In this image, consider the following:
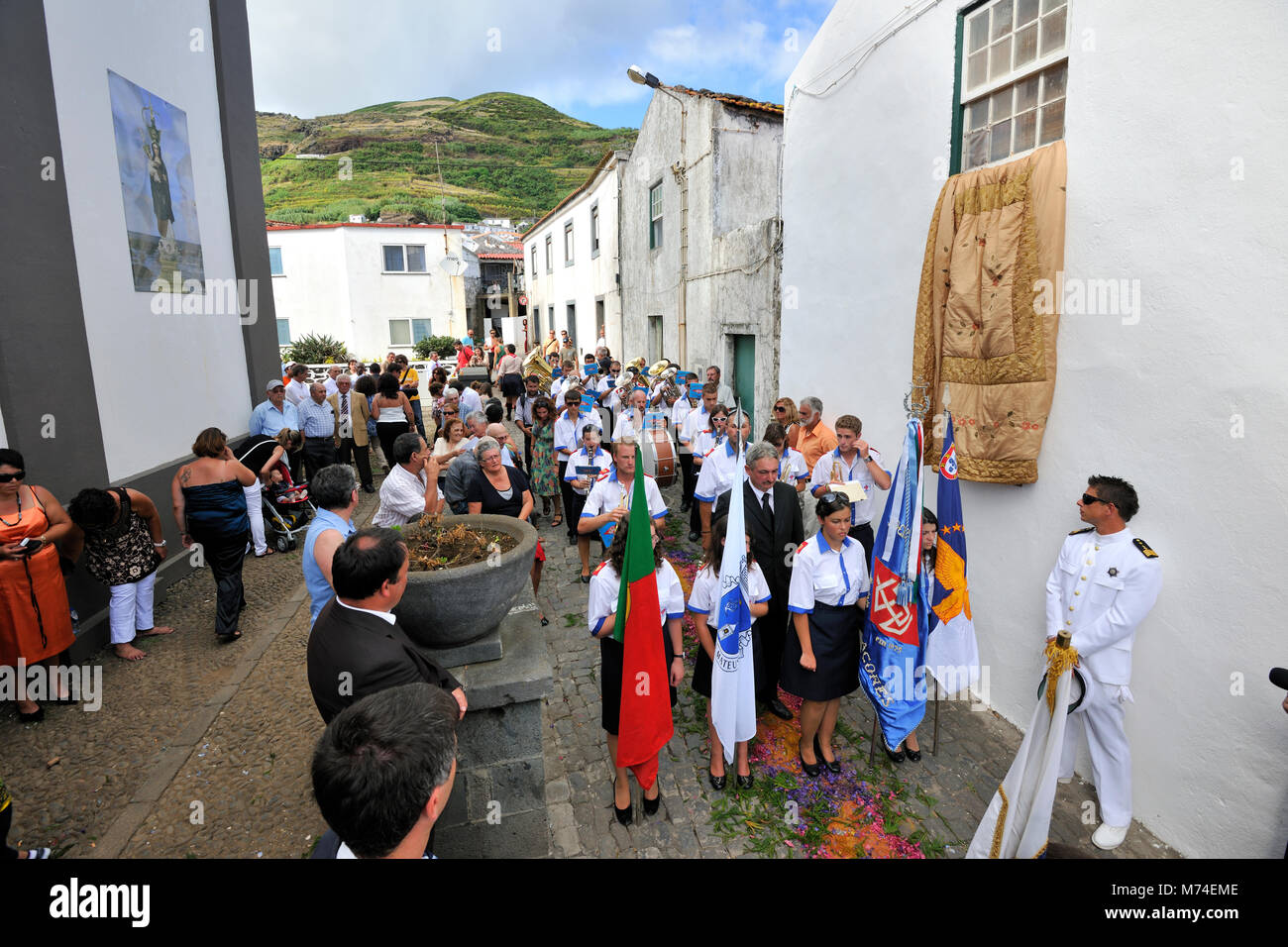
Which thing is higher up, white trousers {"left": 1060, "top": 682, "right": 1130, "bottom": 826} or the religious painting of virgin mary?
the religious painting of virgin mary

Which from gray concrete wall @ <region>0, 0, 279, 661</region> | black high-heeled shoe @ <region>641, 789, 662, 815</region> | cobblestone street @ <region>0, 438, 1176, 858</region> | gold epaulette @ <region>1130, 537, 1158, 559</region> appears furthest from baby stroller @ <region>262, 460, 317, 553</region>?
gold epaulette @ <region>1130, 537, 1158, 559</region>

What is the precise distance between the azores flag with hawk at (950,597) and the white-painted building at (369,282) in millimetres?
29357

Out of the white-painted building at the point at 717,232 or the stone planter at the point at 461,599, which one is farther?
the white-painted building at the point at 717,232

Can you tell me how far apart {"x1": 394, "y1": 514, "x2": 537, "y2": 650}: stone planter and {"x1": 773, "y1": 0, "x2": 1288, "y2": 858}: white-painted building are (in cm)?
367

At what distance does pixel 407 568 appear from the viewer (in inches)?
118

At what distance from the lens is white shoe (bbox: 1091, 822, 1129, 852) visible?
3863 millimetres

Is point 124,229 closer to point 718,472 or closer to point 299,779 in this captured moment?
point 299,779

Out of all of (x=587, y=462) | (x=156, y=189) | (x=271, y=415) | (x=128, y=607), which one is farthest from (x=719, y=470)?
(x=156, y=189)

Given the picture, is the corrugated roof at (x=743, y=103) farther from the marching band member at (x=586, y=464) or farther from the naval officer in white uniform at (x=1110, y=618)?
the naval officer in white uniform at (x=1110, y=618)

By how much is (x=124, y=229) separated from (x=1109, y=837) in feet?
33.6

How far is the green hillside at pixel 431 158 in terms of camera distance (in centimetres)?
5416

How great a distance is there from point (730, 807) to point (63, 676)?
545cm

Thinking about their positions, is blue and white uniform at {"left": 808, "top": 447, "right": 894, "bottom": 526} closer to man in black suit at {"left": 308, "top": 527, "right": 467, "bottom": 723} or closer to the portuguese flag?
the portuguese flag

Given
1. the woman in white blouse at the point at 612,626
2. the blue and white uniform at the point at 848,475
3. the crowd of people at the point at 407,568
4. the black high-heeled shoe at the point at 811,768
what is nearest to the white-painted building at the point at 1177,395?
the crowd of people at the point at 407,568
